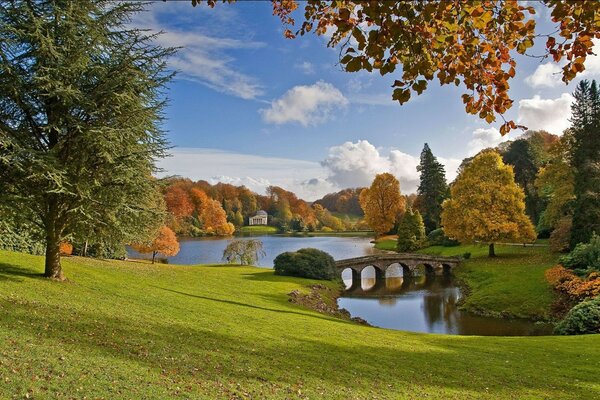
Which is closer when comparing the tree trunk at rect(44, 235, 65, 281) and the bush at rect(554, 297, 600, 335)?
the tree trunk at rect(44, 235, 65, 281)

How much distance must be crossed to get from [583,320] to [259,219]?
411 ft

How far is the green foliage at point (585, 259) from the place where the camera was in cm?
2575

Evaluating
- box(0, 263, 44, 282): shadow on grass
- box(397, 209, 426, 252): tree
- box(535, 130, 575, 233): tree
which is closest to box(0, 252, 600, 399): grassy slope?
box(0, 263, 44, 282): shadow on grass

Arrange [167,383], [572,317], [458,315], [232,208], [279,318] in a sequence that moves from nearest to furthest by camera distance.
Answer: [167,383]
[279,318]
[572,317]
[458,315]
[232,208]

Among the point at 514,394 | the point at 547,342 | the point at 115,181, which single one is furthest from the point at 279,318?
the point at 547,342

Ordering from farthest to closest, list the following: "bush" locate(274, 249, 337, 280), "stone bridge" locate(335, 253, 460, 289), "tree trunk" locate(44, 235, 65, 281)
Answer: "stone bridge" locate(335, 253, 460, 289), "bush" locate(274, 249, 337, 280), "tree trunk" locate(44, 235, 65, 281)

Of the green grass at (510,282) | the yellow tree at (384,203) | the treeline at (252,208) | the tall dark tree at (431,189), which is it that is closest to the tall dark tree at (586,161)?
the green grass at (510,282)

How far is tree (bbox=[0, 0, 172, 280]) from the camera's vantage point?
1377 centimetres

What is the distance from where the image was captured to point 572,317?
20.7m

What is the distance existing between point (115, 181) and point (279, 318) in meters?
8.73

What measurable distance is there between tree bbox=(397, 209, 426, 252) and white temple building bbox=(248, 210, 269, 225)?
87.5 m

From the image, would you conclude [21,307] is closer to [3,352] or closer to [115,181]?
[3,352]

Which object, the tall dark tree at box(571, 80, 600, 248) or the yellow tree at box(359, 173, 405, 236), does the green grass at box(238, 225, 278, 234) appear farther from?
the tall dark tree at box(571, 80, 600, 248)

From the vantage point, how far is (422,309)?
30.0 m
